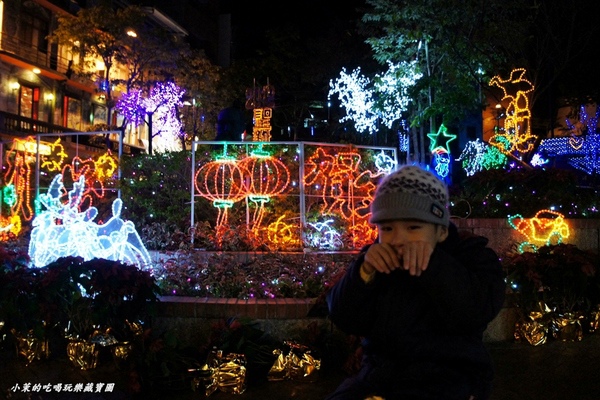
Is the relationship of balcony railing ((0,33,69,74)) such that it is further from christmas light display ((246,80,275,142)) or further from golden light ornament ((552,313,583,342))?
golden light ornament ((552,313,583,342))

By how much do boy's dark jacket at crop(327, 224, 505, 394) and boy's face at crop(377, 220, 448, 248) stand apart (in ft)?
0.23

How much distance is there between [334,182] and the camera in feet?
28.8

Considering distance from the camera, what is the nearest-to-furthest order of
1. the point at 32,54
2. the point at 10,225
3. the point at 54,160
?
1. the point at 10,225
2. the point at 54,160
3. the point at 32,54

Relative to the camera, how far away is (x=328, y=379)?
4645 millimetres

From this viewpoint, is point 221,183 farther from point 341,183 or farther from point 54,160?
point 54,160

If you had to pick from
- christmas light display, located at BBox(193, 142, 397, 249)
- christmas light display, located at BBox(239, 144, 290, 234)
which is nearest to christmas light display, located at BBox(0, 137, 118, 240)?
christmas light display, located at BBox(193, 142, 397, 249)

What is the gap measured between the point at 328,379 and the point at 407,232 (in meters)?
2.96

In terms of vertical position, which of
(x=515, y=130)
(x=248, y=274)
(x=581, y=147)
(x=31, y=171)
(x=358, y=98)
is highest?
(x=358, y=98)

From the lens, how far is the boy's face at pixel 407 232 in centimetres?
201

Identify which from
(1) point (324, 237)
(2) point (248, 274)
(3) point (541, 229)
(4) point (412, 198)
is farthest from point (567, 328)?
(4) point (412, 198)

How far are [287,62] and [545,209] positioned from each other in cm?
2291

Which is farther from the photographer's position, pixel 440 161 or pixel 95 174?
A: pixel 440 161

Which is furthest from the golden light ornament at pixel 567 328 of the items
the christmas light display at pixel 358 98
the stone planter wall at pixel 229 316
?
the christmas light display at pixel 358 98

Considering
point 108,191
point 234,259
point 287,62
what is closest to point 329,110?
point 287,62
